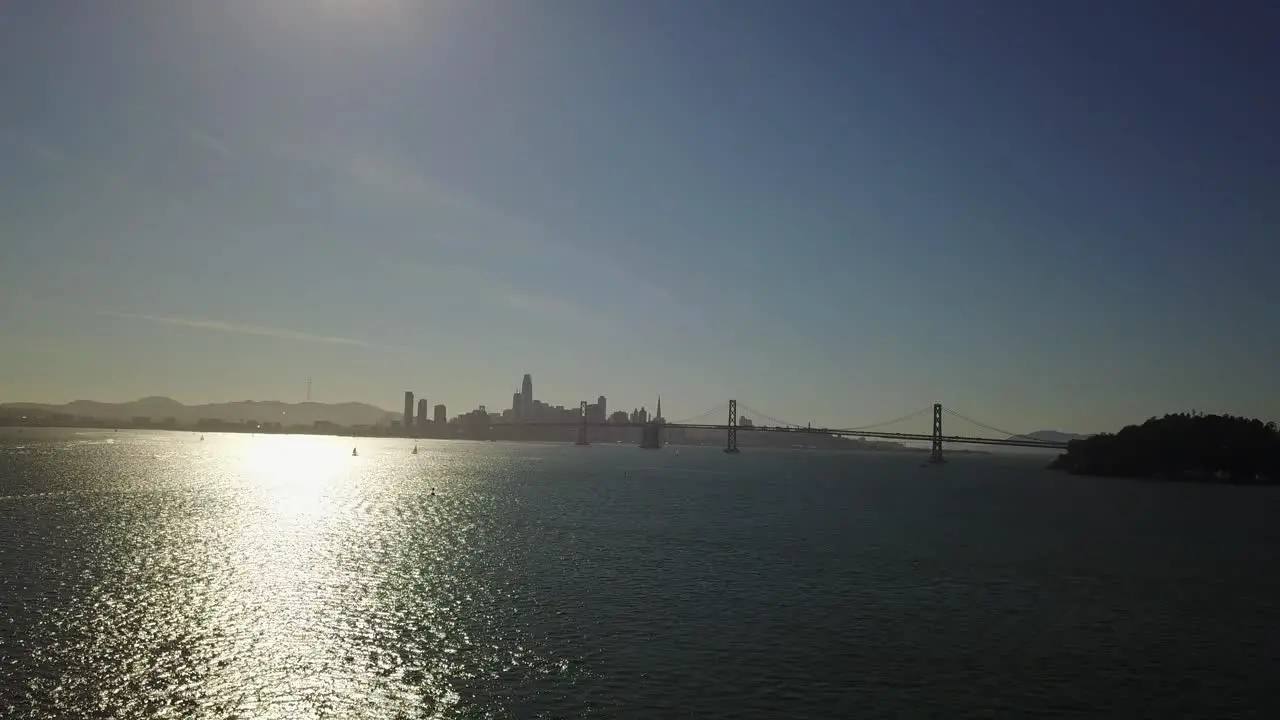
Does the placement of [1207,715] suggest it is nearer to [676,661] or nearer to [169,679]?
[676,661]

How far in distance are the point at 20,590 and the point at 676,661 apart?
27.9 m

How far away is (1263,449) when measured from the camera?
13638 cm

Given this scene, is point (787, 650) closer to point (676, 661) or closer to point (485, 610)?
point (676, 661)

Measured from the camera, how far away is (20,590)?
32.8m

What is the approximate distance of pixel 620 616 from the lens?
102ft

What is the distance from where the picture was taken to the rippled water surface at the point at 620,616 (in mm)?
21738

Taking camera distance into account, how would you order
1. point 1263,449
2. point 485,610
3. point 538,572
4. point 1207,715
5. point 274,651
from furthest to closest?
point 1263,449 < point 538,572 < point 485,610 < point 274,651 < point 1207,715

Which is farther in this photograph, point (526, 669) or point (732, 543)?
point (732, 543)

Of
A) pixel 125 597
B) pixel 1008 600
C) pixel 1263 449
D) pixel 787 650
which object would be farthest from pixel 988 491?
pixel 125 597

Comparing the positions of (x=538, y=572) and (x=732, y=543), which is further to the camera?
(x=732, y=543)

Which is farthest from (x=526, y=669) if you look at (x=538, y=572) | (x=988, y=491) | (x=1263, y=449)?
(x=1263, y=449)

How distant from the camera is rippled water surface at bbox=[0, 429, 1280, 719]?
21.7 meters

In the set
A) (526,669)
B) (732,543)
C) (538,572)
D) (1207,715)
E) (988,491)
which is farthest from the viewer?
(988,491)

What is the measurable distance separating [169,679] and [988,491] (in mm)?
119593
